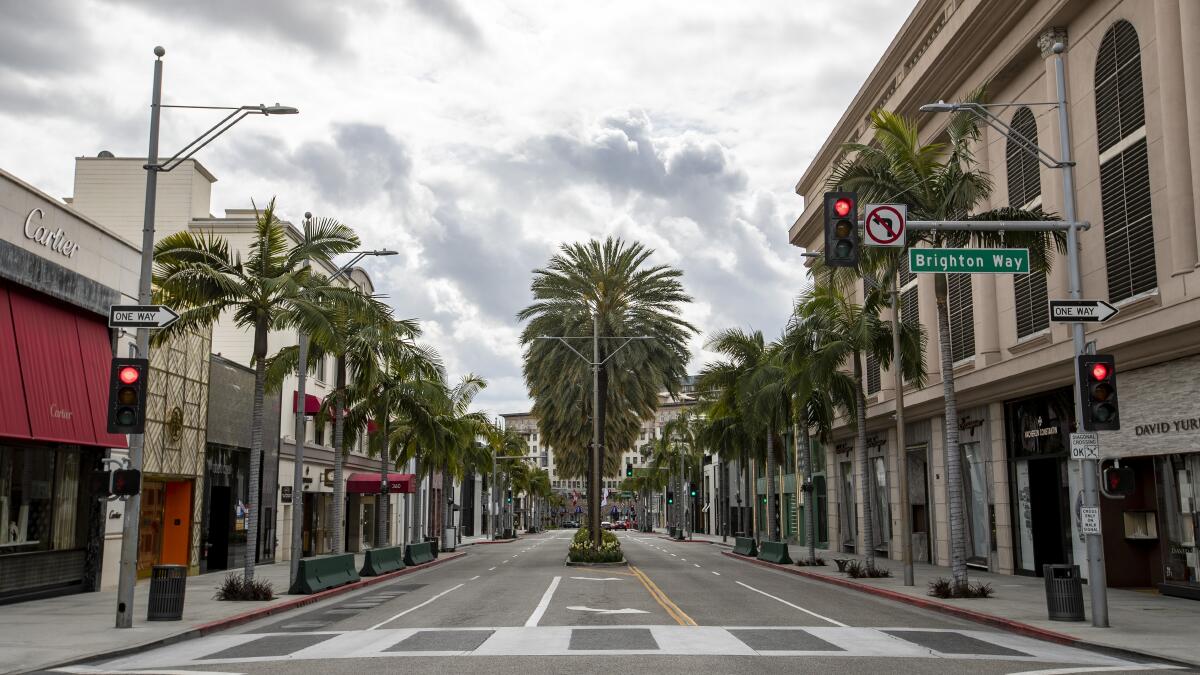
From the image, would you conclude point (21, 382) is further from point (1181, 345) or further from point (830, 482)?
point (830, 482)

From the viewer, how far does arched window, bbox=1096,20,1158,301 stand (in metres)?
22.0

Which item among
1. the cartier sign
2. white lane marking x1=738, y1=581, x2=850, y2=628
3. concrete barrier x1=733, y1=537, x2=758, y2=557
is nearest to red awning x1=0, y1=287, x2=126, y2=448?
the cartier sign

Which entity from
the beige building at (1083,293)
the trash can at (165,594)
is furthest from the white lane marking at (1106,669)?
the trash can at (165,594)

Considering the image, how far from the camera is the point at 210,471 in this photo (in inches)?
1336

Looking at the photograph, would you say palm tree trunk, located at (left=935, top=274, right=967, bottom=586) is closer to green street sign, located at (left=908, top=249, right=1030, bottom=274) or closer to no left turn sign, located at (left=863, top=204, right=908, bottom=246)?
green street sign, located at (left=908, top=249, right=1030, bottom=274)

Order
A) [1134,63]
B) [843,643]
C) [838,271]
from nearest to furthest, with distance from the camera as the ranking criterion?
[843,643], [1134,63], [838,271]

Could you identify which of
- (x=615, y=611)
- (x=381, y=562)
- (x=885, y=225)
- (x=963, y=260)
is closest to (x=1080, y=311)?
(x=963, y=260)

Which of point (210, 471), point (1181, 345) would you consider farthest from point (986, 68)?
point (210, 471)

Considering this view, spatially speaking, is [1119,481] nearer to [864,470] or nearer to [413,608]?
[413,608]

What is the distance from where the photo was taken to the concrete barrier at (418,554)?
39062 mm

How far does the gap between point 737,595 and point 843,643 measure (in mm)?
9468

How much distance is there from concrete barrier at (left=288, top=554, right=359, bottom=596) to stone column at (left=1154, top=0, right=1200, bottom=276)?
20294 millimetres

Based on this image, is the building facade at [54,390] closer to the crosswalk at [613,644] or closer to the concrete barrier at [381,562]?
the concrete barrier at [381,562]

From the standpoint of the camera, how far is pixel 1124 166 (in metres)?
→ 22.7
